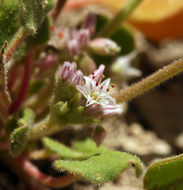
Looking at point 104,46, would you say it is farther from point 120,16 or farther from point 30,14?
point 30,14

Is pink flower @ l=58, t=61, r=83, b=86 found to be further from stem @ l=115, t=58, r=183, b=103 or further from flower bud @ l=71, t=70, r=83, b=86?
stem @ l=115, t=58, r=183, b=103

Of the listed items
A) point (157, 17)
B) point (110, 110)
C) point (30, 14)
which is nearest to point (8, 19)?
point (30, 14)

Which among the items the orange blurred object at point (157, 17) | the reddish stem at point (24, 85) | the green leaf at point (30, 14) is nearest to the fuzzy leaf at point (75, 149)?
the reddish stem at point (24, 85)

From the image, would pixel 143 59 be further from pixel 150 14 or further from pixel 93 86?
pixel 93 86

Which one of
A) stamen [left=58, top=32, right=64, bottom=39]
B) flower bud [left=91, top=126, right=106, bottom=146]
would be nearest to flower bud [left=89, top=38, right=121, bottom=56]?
stamen [left=58, top=32, right=64, bottom=39]

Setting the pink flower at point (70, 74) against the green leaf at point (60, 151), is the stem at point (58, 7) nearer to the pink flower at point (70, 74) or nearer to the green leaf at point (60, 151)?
the pink flower at point (70, 74)

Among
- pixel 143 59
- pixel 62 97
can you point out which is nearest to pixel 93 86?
pixel 62 97
